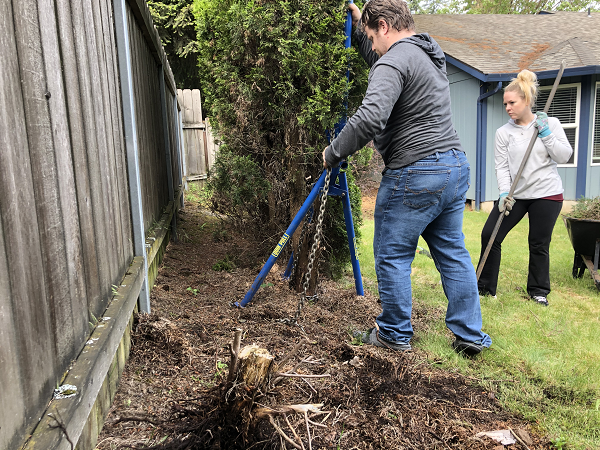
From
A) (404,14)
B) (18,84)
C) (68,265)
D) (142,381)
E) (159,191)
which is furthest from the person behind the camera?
(159,191)

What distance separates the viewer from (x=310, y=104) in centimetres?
379

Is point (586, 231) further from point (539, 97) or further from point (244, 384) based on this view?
point (539, 97)

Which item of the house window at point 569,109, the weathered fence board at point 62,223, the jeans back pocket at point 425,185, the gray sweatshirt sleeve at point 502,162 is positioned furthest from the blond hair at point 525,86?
the house window at point 569,109

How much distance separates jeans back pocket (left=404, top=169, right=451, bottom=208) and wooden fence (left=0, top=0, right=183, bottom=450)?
170 centimetres

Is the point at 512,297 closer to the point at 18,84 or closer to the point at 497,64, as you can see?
the point at 18,84

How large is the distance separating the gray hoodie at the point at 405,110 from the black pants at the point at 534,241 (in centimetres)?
182

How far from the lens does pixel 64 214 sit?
163 cm

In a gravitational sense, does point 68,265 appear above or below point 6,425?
above

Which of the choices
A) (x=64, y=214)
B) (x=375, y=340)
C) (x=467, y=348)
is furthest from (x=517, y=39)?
(x=64, y=214)

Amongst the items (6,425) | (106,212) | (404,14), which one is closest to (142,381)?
(106,212)

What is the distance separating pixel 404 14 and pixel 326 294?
2397mm

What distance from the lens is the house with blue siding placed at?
10.1m

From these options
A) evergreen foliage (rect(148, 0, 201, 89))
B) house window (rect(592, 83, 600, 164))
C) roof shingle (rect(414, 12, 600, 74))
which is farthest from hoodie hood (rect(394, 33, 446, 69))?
evergreen foliage (rect(148, 0, 201, 89))

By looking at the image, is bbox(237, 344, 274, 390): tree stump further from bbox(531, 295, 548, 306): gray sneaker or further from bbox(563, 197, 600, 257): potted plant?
bbox(563, 197, 600, 257): potted plant
